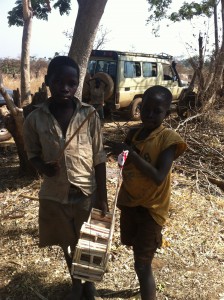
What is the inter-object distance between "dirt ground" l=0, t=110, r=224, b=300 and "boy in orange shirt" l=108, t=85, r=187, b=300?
65 cm

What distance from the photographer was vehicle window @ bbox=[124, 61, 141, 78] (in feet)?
32.9

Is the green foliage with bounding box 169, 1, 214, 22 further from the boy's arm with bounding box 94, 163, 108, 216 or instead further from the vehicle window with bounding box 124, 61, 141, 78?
the boy's arm with bounding box 94, 163, 108, 216

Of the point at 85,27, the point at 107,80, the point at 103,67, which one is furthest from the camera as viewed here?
the point at 103,67

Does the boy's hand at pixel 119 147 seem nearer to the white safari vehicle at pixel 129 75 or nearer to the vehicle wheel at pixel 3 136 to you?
the vehicle wheel at pixel 3 136

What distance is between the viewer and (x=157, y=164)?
75.5 inches

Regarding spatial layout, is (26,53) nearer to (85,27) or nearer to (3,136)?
(3,136)

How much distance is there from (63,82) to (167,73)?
1024 cm

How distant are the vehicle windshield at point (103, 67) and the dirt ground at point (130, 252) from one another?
17.7ft

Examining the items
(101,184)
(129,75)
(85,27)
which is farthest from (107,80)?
(101,184)

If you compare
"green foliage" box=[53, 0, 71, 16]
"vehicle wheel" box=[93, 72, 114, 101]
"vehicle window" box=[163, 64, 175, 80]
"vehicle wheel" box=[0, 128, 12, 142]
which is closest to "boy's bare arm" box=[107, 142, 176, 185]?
"vehicle wheel" box=[0, 128, 12, 142]

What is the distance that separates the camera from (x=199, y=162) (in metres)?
5.39

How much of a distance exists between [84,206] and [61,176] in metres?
0.24

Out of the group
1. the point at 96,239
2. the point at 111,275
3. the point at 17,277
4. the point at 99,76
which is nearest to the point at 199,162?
the point at 111,275

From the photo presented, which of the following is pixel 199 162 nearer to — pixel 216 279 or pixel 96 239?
pixel 216 279
